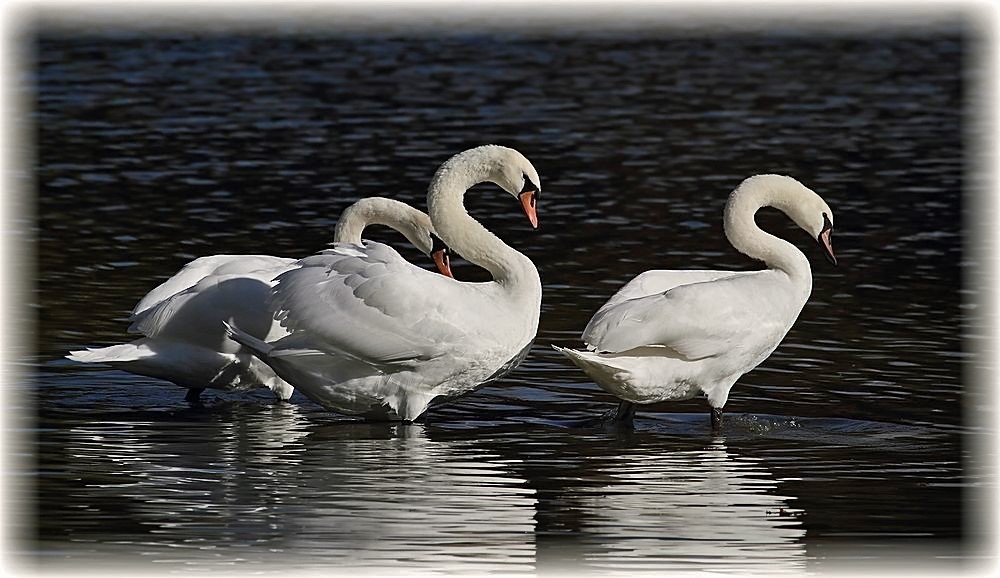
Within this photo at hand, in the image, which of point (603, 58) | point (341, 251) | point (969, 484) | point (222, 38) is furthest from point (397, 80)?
point (969, 484)

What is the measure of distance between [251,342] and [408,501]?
6.36 feet

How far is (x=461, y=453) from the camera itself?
952cm

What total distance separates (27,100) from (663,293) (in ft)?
53.2

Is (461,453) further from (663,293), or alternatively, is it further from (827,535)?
(827,535)

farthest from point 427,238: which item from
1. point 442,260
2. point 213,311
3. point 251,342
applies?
point 251,342

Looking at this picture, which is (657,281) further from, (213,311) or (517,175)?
(213,311)

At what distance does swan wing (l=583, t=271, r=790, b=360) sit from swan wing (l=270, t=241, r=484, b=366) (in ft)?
2.32

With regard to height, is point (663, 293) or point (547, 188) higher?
point (547, 188)

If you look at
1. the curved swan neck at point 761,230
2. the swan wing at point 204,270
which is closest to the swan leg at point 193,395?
the swan wing at point 204,270

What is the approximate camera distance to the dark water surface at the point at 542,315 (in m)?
8.06

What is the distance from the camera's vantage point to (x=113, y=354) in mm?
10453

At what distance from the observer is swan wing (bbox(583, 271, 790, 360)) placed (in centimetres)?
972

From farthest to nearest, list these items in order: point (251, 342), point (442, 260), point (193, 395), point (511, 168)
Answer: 1. point (442, 260)
2. point (193, 395)
3. point (511, 168)
4. point (251, 342)

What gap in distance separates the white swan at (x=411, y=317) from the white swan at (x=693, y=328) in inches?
19.4
